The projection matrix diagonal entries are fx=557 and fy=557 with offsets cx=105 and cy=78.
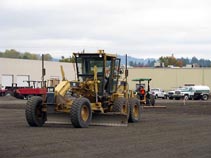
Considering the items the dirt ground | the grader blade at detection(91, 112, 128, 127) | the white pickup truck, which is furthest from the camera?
the white pickup truck

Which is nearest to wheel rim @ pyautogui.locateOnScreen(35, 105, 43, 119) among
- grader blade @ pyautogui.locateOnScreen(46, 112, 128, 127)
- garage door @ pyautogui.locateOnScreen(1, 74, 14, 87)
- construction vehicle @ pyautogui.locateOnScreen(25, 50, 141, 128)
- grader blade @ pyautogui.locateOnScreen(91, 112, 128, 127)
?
construction vehicle @ pyautogui.locateOnScreen(25, 50, 141, 128)

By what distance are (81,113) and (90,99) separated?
216 centimetres

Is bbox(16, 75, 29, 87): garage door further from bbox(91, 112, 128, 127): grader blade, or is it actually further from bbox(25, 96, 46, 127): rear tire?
bbox(25, 96, 46, 127): rear tire

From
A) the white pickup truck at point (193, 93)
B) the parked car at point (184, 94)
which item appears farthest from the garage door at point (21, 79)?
the white pickup truck at point (193, 93)

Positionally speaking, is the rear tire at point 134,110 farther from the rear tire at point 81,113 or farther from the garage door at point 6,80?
the garage door at point 6,80

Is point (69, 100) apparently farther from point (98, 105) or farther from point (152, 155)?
point (152, 155)

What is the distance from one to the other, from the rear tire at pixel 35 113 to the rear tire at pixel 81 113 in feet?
5.77

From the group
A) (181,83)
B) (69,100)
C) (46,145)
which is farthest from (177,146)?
(181,83)

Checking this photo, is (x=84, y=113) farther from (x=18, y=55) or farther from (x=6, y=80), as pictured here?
(x=18, y=55)

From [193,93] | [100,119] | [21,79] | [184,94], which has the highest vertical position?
[21,79]

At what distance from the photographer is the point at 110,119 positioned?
73.9 ft

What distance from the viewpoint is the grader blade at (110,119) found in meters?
22.2

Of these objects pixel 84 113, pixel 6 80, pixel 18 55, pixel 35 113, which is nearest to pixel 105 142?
pixel 84 113

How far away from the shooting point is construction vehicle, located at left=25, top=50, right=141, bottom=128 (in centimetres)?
2150
